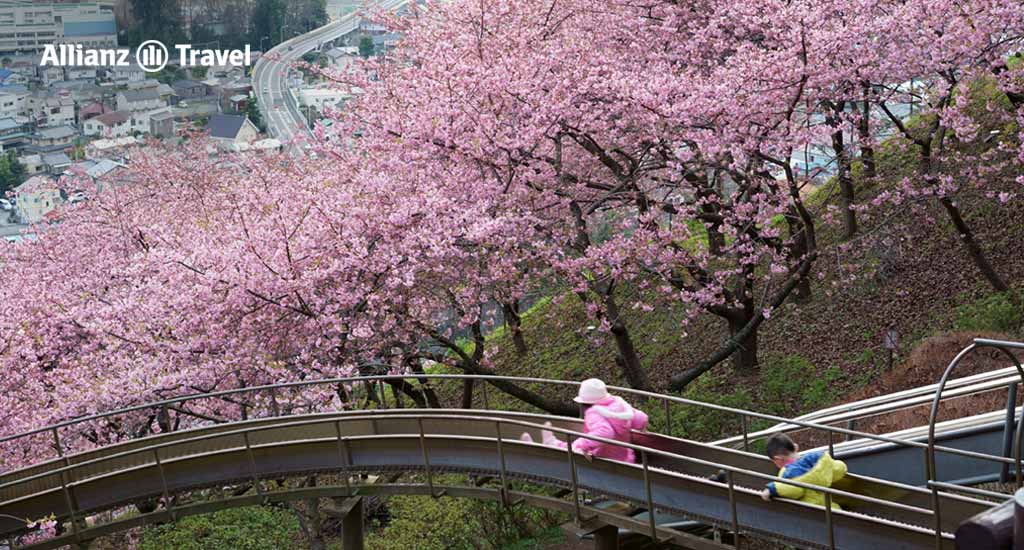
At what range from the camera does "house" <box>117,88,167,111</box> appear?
47.2 metres

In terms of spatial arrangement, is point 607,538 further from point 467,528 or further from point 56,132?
point 56,132

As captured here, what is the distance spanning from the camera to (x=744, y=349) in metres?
19.3

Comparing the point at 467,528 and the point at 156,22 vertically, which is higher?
the point at 156,22

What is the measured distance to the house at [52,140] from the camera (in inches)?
1634

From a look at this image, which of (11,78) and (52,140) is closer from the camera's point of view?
(52,140)

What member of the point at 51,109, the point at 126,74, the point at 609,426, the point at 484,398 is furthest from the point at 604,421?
the point at 126,74

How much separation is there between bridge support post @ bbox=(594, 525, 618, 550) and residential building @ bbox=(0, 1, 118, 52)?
50.5 m

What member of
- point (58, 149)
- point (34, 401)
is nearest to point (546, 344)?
point (34, 401)

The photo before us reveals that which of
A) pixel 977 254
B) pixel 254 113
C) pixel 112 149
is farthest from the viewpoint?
pixel 254 113

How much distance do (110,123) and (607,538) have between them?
133 ft

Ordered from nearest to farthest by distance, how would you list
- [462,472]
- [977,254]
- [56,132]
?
1. [462,472]
2. [977,254]
3. [56,132]

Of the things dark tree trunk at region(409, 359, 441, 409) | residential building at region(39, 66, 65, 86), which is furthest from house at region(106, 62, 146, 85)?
dark tree trunk at region(409, 359, 441, 409)

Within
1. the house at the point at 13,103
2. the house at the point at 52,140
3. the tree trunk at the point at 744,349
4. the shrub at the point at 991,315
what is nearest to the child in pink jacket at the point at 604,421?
the tree trunk at the point at 744,349

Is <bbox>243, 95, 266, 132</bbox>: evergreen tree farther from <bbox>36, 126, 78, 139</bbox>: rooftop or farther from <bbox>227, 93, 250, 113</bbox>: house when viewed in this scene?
<bbox>36, 126, 78, 139</bbox>: rooftop
